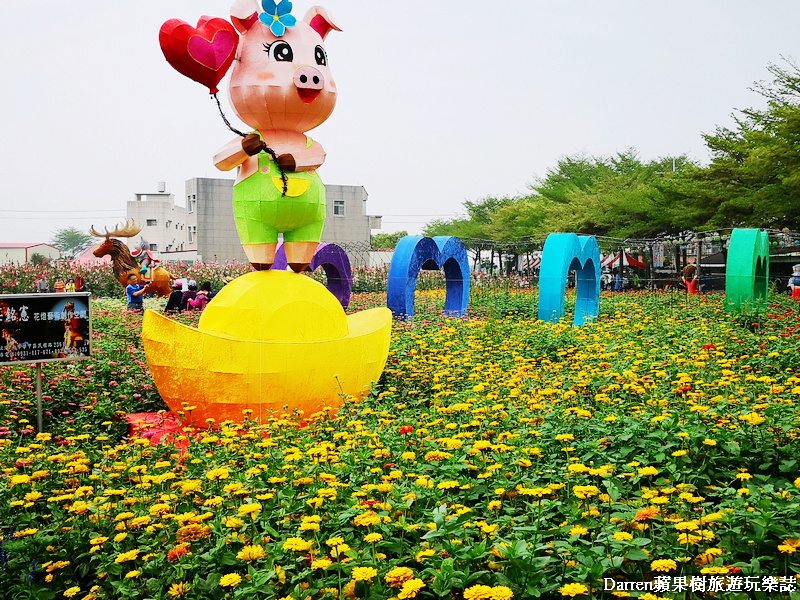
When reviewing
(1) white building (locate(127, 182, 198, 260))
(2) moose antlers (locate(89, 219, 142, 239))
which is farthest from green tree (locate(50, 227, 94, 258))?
(2) moose antlers (locate(89, 219, 142, 239))

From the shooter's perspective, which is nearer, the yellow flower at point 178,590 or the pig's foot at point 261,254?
the yellow flower at point 178,590

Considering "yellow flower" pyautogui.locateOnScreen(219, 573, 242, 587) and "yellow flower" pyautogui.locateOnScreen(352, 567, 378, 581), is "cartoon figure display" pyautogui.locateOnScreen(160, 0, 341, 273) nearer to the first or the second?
"yellow flower" pyautogui.locateOnScreen(219, 573, 242, 587)

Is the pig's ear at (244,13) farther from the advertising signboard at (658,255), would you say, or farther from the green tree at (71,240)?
the green tree at (71,240)

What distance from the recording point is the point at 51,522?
11.0 ft

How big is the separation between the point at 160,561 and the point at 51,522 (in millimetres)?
950

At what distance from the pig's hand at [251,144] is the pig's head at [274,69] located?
352mm

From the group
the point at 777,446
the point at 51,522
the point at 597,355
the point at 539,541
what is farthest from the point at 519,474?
the point at 597,355

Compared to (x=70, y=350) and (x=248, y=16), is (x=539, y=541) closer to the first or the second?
(x=70, y=350)

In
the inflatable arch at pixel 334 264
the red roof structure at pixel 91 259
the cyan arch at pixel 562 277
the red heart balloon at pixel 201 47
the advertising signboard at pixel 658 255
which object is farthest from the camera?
the advertising signboard at pixel 658 255

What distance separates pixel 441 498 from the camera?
3080 millimetres

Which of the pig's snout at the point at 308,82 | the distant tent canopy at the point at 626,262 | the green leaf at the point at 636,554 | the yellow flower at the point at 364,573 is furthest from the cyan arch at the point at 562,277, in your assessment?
the distant tent canopy at the point at 626,262

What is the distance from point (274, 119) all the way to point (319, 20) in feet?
3.84

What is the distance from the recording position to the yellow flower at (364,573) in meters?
2.32

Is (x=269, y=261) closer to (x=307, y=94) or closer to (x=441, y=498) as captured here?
(x=307, y=94)
